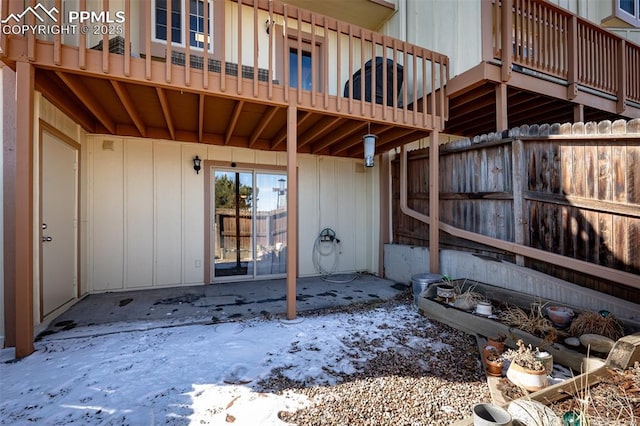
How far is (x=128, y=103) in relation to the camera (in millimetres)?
3418

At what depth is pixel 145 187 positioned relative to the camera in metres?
4.77

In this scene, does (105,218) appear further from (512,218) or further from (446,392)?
(512,218)

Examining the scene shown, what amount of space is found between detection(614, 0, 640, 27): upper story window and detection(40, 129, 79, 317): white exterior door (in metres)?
10.3

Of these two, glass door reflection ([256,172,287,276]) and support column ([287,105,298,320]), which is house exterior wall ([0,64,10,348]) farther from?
glass door reflection ([256,172,287,276])

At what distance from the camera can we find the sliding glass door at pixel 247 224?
17.2ft

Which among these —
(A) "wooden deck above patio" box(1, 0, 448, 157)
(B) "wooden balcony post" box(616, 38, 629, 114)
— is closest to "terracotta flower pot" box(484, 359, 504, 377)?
(A) "wooden deck above patio" box(1, 0, 448, 157)

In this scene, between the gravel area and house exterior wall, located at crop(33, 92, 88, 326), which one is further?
house exterior wall, located at crop(33, 92, 88, 326)

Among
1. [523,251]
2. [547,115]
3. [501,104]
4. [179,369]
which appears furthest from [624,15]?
[179,369]

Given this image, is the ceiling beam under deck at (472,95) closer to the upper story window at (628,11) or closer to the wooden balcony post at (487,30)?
the wooden balcony post at (487,30)

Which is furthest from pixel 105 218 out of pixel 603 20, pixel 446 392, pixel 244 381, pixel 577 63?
pixel 603 20

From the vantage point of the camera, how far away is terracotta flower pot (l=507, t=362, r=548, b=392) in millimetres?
1925

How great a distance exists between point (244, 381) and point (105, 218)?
3.86 metres

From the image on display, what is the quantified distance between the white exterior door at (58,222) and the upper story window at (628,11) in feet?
33.7

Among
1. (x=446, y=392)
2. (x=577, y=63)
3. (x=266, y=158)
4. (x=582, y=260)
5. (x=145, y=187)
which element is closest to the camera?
(x=446, y=392)
